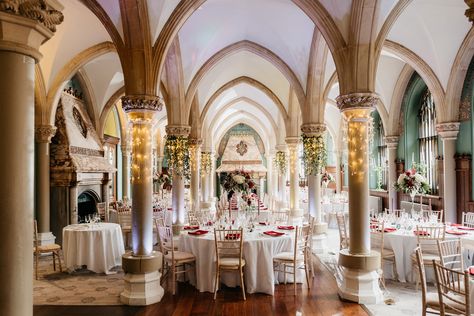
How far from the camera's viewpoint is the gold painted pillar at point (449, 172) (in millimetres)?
9523

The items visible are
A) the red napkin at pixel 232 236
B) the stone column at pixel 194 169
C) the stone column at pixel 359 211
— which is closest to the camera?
the stone column at pixel 359 211

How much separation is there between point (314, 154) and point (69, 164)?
270 inches

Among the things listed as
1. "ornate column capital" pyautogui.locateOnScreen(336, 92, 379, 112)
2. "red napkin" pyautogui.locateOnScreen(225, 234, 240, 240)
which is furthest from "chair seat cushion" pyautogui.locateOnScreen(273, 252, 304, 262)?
"ornate column capital" pyautogui.locateOnScreen(336, 92, 379, 112)

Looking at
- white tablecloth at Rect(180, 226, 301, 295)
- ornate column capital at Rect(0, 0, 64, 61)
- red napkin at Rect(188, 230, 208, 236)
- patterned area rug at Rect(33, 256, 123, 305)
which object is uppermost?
ornate column capital at Rect(0, 0, 64, 61)

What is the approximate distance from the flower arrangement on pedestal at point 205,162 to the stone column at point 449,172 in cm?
1136

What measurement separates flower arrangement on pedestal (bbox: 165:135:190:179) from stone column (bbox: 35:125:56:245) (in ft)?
10.7

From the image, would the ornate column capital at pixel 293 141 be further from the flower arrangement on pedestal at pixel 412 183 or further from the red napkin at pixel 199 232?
the red napkin at pixel 199 232

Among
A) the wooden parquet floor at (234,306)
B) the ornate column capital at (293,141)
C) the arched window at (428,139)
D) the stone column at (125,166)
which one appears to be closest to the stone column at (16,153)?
the wooden parquet floor at (234,306)

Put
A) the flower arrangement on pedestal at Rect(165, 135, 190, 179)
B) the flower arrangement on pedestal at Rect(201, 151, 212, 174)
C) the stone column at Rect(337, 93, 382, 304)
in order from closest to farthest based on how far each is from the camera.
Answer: the stone column at Rect(337, 93, 382, 304) → the flower arrangement on pedestal at Rect(165, 135, 190, 179) → the flower arrangement on pedestal at Rect(201, 151, 212, 174)

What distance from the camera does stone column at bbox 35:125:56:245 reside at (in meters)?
9.55

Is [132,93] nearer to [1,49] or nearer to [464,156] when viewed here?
[1,49]

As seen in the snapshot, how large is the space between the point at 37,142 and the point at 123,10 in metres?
5.57

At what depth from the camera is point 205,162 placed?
1869cm

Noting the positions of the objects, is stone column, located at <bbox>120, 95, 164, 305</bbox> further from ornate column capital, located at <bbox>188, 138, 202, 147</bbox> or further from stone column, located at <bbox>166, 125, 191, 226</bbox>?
ornate column capital, located at <bbox>188, 138, 202, 147</bbox>
